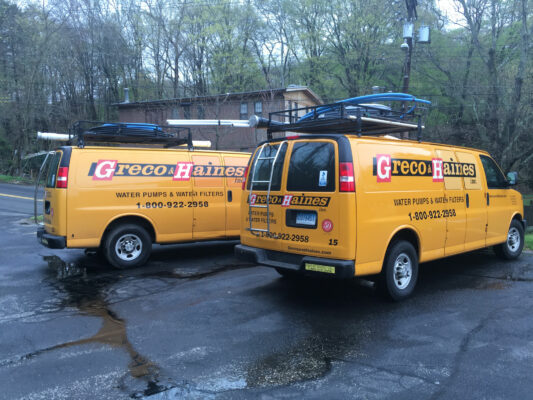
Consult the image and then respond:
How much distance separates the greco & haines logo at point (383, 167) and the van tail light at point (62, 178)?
4.95 metres

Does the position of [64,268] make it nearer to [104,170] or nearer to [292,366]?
[104,170]

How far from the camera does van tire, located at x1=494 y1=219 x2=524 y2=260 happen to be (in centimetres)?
819

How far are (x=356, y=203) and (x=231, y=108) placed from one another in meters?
26.9

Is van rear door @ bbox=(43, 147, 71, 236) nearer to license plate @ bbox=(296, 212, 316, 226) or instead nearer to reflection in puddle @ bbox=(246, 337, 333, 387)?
license plate @ bbox=(296, 212, 316, 226)

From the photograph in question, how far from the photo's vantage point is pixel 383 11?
3566 cm

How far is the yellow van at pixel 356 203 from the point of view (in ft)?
16.7

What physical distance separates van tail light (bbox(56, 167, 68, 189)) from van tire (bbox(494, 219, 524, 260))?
307 inches

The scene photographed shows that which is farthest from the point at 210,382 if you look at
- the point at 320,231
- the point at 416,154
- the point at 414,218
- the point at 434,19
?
the point at 434,19

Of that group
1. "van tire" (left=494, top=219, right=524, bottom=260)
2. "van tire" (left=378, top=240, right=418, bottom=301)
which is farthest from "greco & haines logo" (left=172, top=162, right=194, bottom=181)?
"van tire" (left=494, top=219, right=524, bottom=260)

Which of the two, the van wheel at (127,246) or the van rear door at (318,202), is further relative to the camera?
the van wheel at (127,246)

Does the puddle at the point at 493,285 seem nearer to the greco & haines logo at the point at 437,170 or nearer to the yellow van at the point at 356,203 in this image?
the yellow van at the point at 356,203

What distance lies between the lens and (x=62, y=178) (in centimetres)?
709

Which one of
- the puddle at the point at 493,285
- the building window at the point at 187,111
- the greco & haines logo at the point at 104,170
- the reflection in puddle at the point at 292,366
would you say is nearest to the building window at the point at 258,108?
the building window at the point at 187,111

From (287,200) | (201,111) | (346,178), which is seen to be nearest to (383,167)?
(346,178)
